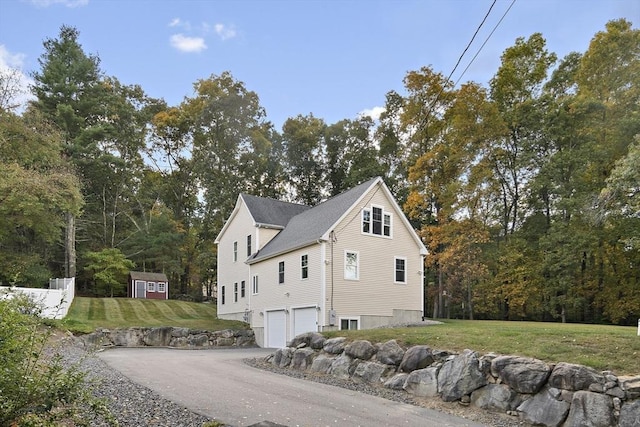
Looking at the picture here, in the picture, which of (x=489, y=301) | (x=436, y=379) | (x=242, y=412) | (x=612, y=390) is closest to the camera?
(x=612, y=390)

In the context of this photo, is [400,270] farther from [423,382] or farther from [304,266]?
[423,382]

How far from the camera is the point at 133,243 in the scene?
39469mm

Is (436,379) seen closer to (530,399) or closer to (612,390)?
(530,399)

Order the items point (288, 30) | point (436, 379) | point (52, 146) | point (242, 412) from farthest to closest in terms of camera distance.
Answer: point (52, 146)
point (288, 30)
point (436, 379)
point (242, 412)

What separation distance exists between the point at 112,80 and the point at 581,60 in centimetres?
3812

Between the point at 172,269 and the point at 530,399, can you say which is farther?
the point at 172,269

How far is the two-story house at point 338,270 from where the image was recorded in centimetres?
1977

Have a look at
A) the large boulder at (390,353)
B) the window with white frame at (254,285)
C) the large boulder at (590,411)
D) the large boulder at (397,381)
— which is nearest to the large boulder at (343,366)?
the large boulder at (390,353)

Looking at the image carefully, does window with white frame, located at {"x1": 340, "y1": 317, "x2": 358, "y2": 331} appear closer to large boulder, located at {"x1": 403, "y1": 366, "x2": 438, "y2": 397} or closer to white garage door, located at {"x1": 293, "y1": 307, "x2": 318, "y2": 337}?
white garage door, located at {"x1": 293, "y1": 307, "x2": 318, "y2": 337}

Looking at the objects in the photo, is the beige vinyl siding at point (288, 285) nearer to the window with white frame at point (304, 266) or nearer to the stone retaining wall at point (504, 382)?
the window with white frame at point (304, 266)

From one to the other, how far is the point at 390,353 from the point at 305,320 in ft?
31.7

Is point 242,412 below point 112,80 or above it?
below

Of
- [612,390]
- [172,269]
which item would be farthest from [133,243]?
[612,390]

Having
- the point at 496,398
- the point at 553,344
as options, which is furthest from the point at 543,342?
the point at 496,398
